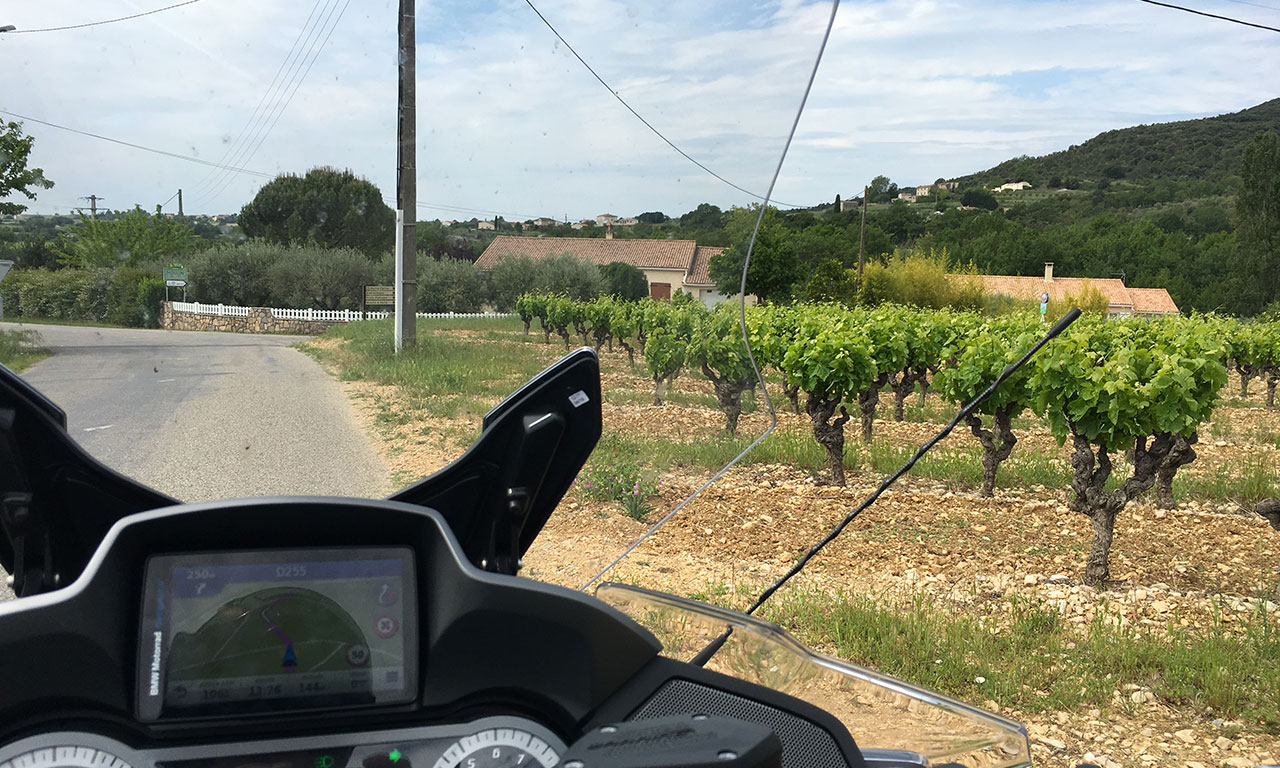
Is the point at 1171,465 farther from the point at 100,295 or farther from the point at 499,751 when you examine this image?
the point at 100,295

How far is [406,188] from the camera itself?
1128 millimetres

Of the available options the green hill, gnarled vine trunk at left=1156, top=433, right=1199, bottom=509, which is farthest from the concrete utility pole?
the green hill

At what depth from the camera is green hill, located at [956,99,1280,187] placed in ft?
297

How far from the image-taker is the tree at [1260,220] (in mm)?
66812

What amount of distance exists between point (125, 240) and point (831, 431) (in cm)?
880

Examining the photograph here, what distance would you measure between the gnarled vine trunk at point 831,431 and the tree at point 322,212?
27.4ft

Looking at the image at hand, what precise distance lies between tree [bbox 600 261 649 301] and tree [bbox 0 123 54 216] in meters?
0.63

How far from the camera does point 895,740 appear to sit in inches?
50.0

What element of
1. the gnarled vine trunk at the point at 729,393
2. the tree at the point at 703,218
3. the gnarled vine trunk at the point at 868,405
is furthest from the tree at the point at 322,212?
the gnarled vine trunk at the point at 868,405

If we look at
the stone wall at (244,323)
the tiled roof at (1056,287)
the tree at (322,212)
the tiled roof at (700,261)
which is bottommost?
the stone wall at (244,323)

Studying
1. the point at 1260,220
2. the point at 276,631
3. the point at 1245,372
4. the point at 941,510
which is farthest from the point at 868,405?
the point at 1260,220

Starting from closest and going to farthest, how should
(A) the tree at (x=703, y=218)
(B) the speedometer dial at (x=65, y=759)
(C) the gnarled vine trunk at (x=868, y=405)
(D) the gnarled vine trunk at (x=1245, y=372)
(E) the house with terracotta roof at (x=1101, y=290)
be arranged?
(B) the speedometer dial at (x=65, y=759) → (A) the tree at (x=703, y=218) → (C) the gnarled vine trunk at (x=868, y=405) → (D) the gnarled vine trunk at (x=1245, y=372) → (E) the house with terracotta roof at (x=1101, y=290)

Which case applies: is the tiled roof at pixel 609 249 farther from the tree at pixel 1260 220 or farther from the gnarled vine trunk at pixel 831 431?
the tree at pixel 1260 220

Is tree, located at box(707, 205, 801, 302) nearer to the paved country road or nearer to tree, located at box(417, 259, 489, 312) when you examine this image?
tree, located at box(417, 259, 489, 312)
